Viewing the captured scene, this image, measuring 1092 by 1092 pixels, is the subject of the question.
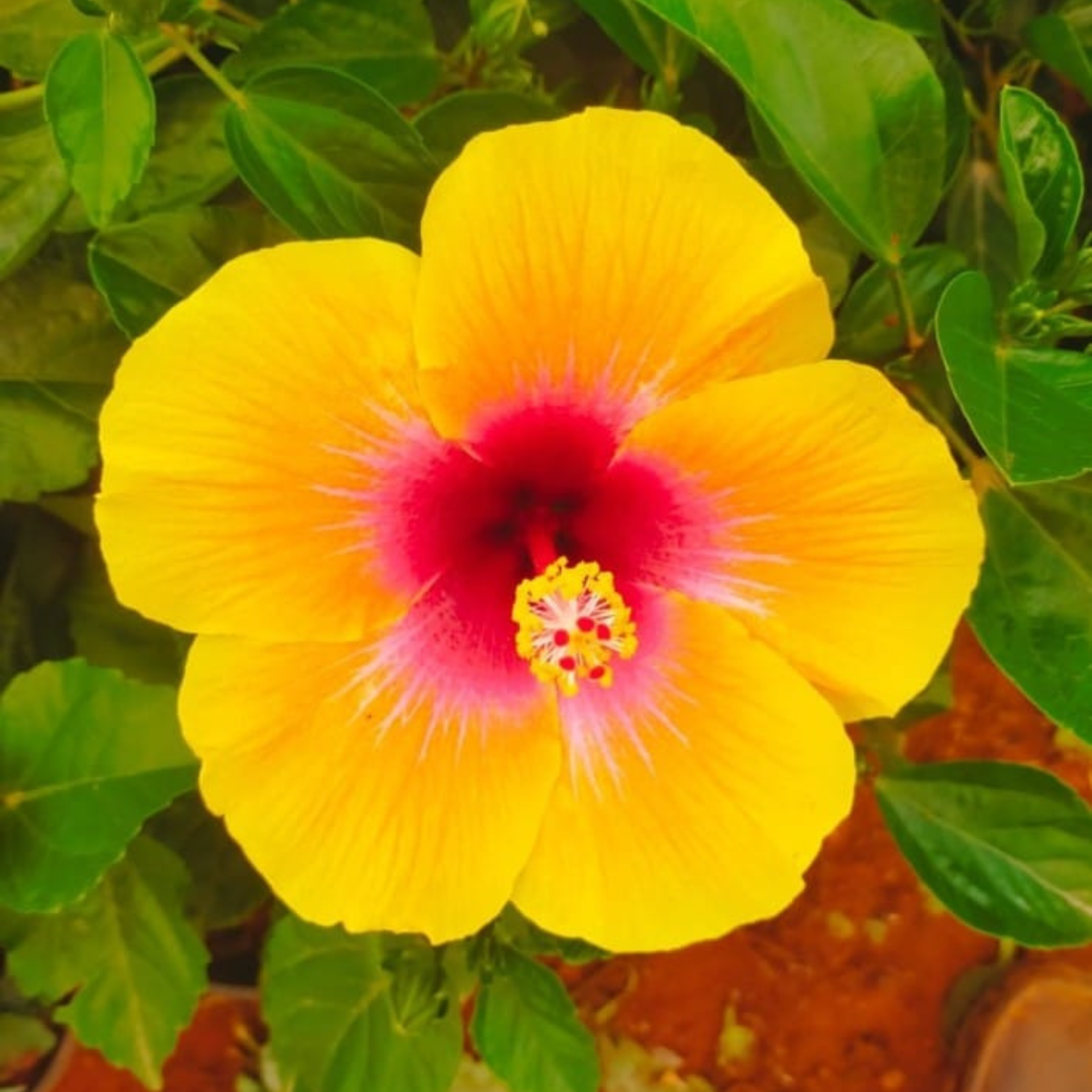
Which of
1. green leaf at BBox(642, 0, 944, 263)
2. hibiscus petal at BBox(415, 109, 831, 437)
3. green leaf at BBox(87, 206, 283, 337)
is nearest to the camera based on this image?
hibiscus petal at BBox(415, 109, 831, 437)

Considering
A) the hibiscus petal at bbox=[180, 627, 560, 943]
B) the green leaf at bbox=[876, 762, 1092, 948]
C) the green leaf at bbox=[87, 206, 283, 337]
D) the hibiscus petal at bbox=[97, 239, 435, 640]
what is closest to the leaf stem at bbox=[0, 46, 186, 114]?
the green leaf at bbox=[87, 206, 283, 337]

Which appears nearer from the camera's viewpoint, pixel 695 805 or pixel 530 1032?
pixel 695 805

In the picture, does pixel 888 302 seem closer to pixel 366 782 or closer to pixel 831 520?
pixel 831 520

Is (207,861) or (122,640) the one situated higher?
(122,640)

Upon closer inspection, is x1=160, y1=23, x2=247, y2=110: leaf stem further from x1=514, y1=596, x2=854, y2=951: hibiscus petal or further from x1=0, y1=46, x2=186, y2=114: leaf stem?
x1=514, y1=596, x2=854, y2=951: hibiscus petal

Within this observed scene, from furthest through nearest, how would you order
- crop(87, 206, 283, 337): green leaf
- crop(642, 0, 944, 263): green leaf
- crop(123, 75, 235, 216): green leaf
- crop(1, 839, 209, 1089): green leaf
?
crop(1, 839, 209, 1089): green leaf → crop(123, 75, 235, 216): green leaf → crop(87, 206, 283, 337): green leaf → crop(642, 0, 944, 263): green leaf

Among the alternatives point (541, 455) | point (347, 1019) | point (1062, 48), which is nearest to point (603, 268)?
point (541, 455)
